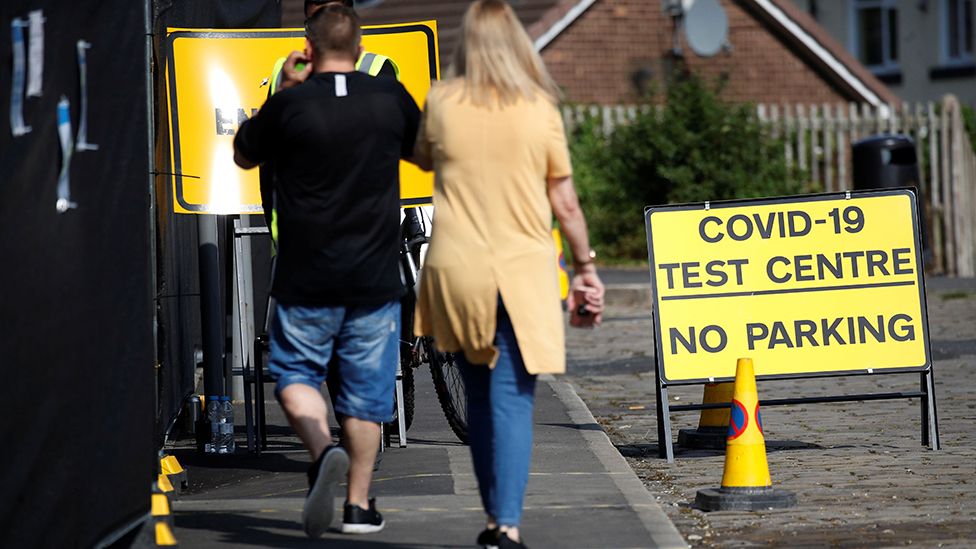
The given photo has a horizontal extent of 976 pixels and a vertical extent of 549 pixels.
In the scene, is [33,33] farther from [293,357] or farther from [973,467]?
[973,467]

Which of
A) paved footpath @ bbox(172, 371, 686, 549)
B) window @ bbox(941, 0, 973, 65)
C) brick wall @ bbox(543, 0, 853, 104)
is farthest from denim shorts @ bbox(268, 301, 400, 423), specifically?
window @ bbox(941, 0, 973, 65)

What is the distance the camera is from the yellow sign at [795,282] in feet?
25.8

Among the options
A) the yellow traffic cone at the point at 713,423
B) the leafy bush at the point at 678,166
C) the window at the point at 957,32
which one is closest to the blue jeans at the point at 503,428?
the yellow traffic cone at the point at 713,423

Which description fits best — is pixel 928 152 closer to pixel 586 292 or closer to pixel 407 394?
pixel 407 394

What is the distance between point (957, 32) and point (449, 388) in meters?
30.5

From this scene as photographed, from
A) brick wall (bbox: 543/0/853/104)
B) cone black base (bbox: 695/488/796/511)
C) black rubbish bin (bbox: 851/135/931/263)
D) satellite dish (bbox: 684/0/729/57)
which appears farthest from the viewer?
brick wall (bbox: 543/0/853/104)

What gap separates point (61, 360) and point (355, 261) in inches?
53.3

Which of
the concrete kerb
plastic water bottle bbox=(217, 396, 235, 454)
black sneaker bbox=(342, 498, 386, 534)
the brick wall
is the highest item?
the brick wall

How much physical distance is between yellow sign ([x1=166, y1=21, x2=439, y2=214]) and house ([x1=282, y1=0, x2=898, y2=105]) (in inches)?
783

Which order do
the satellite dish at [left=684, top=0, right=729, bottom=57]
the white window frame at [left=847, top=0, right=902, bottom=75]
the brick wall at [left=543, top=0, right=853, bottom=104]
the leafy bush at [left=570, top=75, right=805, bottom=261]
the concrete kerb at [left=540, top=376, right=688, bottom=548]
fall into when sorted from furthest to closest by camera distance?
1. the white window frame at [left=847, top=0, right=902, bottom=75]
2. the brick wall at [left=543, top=0, right=853, bottom=104]
3. the satellite dish at [left=684, top=0, right=729, bottom=57]
4. the leafy bush at [left=570, top=75, right=805, bottom=261]
5. the concrete kerb at [left=540, top=376, right=688, bottom=548]

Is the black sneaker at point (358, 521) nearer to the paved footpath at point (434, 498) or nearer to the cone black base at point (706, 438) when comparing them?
the paved footpath at point (434, 498)

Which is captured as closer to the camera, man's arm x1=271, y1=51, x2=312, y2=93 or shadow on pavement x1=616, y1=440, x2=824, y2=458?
man's arm x1=271, y1=51, x2=312, y2=93

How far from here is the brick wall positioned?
28859mm

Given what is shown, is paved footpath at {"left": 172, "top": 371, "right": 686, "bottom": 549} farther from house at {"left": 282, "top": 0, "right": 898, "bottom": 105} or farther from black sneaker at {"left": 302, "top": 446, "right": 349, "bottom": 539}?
house at {"left": 282, "top": 0, "right": 898, "bottom": 105}
